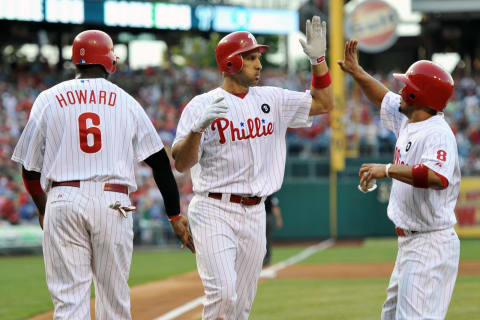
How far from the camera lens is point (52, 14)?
2603 centimetres

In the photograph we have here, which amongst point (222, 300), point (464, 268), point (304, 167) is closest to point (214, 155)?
point (222, 300)

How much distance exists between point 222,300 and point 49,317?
3915mm

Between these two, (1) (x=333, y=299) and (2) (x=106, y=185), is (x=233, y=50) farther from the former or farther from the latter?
(1) (x=333, y=299)

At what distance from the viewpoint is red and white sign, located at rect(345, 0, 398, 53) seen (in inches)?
883

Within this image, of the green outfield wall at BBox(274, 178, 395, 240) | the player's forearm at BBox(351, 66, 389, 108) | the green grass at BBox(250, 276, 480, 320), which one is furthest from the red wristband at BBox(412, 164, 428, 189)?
the green outfield wall at BBox(274, 178, 395, 240)

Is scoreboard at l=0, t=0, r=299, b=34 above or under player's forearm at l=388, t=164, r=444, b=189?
above

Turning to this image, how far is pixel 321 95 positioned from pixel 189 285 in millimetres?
6237

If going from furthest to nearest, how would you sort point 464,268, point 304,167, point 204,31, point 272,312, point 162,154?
point 204,31 → point 304,167 → point 464,268 → point 272,312 → point 162,154

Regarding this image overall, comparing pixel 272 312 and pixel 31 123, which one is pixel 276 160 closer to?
pixel 31 123

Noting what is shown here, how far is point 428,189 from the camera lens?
4.82 m

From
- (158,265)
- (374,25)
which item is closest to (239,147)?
(158,265)

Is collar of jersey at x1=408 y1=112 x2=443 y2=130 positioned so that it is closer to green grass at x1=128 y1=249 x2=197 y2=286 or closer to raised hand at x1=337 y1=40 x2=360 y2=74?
raised hand at x1=337 y1=40 x2=360 y2=74

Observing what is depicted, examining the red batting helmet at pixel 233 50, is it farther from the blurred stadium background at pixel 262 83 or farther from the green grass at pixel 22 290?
the blurred stadium background at pixel 262 83

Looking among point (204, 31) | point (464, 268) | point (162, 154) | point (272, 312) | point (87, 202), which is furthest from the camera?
point (204, 31)
